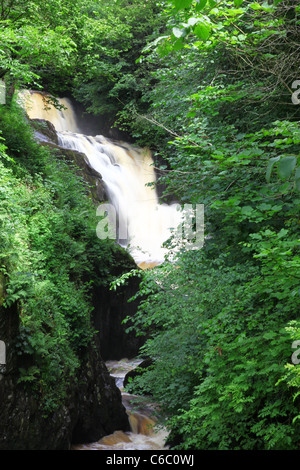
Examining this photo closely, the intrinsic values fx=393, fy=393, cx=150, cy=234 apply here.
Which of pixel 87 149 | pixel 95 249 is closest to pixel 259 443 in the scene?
pixel 95 249

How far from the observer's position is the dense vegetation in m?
3.70

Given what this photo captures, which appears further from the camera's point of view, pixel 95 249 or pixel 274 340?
pixel 95 249

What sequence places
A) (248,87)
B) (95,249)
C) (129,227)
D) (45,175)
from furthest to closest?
(129,227), (95,249), (45,175), (248,87)

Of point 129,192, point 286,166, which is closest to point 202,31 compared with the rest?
point 286,166

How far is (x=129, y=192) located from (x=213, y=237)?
11.4 metres

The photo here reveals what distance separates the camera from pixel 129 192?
693 inches

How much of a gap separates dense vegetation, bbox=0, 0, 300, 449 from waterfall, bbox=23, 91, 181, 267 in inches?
232

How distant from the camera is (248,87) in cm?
630

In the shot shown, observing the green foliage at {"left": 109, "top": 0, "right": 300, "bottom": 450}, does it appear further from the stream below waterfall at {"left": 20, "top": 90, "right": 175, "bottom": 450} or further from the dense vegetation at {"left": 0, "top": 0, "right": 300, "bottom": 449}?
the stream below waterfall at {"left": 20, "top": 90, "right": 175, "bottom": 450}

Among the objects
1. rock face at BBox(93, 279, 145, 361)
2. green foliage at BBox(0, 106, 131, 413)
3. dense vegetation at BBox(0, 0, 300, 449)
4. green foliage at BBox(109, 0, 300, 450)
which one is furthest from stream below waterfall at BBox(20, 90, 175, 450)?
green foliage at BBox(109, 0, 300, 450)

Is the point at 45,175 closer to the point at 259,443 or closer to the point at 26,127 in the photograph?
the point at 26,127

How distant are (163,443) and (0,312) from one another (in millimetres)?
4306

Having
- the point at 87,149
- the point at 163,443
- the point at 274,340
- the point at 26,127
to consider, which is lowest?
the point at 163,443

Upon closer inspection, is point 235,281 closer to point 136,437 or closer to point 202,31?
point 202,31
